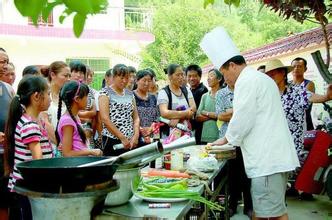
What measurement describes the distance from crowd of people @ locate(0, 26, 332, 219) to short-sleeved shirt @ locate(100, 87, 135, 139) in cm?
1

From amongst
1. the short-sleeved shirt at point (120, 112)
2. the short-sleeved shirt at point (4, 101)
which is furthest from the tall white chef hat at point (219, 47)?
the short-sleeved shirt at point (4, 101)

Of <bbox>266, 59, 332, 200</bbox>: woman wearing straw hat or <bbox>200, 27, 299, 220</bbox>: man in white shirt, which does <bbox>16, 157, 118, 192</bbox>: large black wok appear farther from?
<bbox>266, 59, 332, 200</bbox>: woman wearing straw hat

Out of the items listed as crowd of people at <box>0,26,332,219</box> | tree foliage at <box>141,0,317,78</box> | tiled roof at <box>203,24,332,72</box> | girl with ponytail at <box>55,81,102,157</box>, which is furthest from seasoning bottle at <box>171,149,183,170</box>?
tree foliage at <box>141,0,317,78</box>

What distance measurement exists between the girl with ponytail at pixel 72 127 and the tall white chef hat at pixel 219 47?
3.64 feet

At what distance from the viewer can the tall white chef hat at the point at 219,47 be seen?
10.9 feet

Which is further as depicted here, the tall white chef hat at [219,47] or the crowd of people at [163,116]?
the tall white chef hat at [219,47]

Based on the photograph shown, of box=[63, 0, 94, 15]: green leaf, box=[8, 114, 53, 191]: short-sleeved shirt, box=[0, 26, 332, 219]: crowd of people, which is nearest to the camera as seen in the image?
box=[63, 0, 94, 15]: green leaf

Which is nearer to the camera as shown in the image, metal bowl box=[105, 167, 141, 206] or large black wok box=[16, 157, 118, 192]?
large black wok box=[16, 157, 118, 192]

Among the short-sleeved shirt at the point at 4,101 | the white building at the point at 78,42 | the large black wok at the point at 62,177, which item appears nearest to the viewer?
the large black wok at the point at 62,177

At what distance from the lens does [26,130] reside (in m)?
2.63

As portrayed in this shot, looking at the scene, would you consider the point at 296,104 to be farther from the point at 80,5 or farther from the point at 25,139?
the point at 80,5

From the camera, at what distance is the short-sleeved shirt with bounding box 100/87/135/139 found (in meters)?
4.06

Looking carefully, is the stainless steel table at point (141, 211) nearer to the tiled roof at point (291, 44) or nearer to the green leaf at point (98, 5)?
the green leaf at point (98, 5)

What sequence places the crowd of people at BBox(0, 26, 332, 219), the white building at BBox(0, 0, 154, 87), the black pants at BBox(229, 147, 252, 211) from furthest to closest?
1. the white building at BBox(0, 0, 154, 87)
2. the black pants at BBox(229, 147, 252, 211)
3. the crowd of people at BBox(0, 26, 332, 219)
